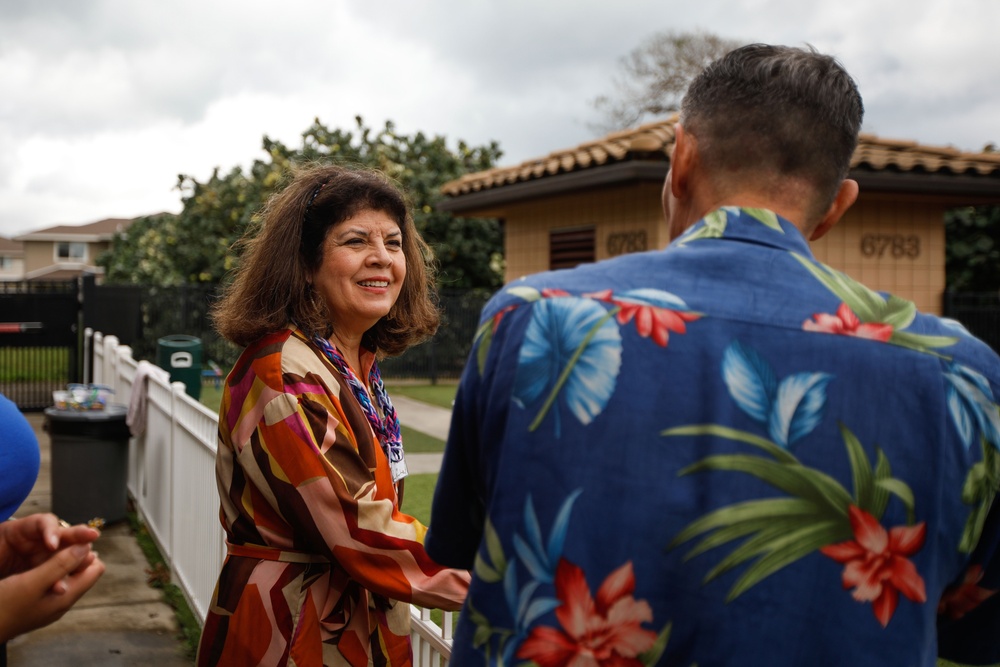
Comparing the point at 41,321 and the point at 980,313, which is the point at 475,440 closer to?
the point at 41,321

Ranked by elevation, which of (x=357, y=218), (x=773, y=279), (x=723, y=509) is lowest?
(x=723, y=509)

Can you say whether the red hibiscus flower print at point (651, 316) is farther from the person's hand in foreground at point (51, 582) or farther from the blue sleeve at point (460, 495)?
the person's hand in foreground at point (51, 582)

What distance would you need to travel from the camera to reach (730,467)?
1.13m

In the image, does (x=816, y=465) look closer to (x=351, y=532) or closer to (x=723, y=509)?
(x=723, y=509)

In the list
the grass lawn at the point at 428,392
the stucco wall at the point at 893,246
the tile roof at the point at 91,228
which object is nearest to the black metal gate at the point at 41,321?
the grass lawn at the point at 428,392

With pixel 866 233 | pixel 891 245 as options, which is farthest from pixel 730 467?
pixel 891 245

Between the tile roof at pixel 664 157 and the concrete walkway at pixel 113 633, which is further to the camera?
the tile roof at pixel 664 157

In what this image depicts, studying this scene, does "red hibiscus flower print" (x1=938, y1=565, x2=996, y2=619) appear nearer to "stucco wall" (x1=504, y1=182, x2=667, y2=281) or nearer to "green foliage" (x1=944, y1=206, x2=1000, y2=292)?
"stucco wall" (x1=504, y1=182, x2=667, y2=281)

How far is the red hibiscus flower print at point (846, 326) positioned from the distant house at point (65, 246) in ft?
252

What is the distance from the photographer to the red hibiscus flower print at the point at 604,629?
3.80ft

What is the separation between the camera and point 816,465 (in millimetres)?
1142

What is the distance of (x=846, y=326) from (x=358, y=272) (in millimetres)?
1446

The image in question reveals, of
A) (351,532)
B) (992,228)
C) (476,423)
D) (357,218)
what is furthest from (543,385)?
(992,228)

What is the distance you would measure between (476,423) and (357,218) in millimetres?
1234
